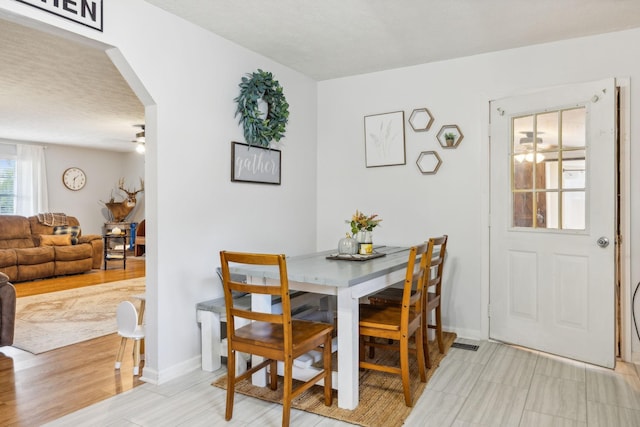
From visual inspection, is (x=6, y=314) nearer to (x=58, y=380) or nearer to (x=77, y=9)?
(x=58, y=380)

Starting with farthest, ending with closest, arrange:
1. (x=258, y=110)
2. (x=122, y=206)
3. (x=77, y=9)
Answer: (x=122, y=206) → (x=258, y=110) → (x=77, y=9)

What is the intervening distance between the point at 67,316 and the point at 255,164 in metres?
2.64

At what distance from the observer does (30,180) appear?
7930mm

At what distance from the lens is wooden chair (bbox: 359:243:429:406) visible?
229 centimetres

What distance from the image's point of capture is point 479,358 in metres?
3.03

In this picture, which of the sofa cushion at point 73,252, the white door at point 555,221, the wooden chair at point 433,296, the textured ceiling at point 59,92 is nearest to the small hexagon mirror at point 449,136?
the white door at point 555,221

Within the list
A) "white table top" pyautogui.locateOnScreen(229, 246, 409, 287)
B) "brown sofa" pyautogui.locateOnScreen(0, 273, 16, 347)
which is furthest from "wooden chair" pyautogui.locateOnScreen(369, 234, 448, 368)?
"brown sofa" pyautogui.locateOnScreen(0, 273, 16, 347)

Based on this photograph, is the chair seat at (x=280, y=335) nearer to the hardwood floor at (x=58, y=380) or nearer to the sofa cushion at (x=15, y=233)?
the hardwood floor at (x=58, y=380)

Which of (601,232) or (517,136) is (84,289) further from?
(601,232)

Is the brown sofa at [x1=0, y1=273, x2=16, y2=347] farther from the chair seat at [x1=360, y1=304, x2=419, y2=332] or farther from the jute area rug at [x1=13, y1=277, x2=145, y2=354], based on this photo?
the chair seat at [x1=360, y1=304, x2=419, y2=332]

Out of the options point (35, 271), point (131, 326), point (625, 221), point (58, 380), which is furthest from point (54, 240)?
point (625, 221)

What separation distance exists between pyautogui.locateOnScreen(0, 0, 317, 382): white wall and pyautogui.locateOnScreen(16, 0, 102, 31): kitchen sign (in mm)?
39

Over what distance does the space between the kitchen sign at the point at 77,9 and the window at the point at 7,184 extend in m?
7.12

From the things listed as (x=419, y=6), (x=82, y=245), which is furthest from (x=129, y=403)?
(x=82, y=245)
